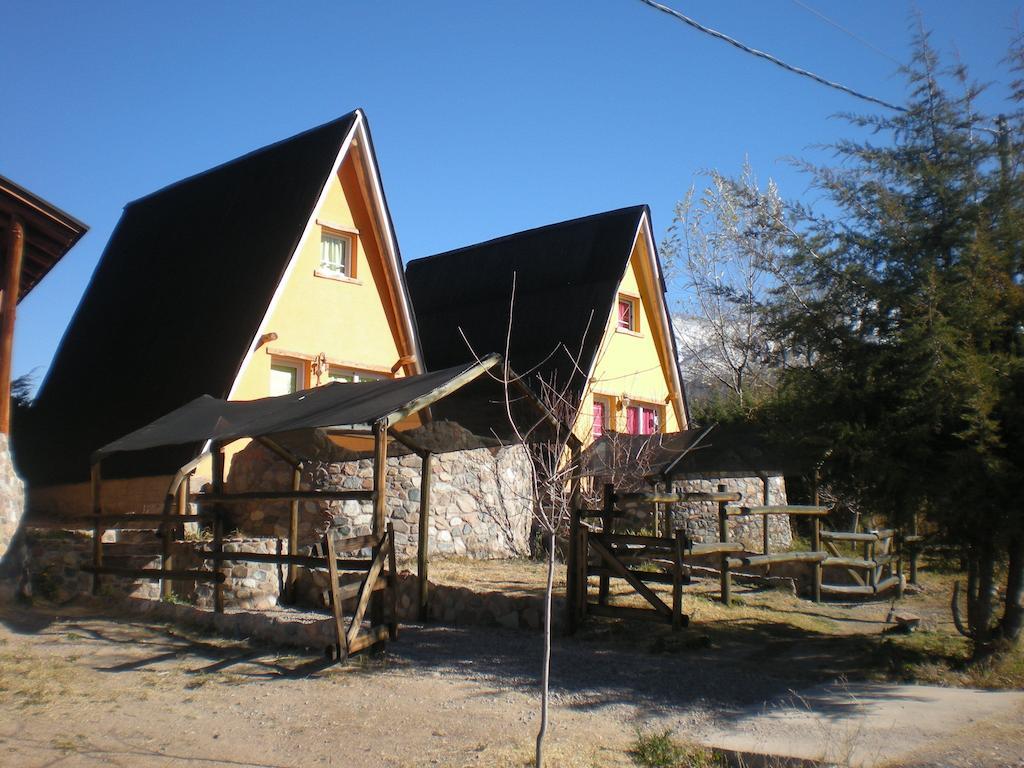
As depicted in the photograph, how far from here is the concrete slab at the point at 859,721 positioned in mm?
6250

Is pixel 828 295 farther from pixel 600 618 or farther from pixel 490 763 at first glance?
pixel 490 763

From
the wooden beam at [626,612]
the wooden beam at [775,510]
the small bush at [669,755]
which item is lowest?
the small bush at [669,755]

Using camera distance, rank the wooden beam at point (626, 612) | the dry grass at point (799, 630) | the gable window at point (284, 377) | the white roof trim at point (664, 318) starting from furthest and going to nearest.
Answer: the white roof trim at point (664, 318)
the gable window at point (284, 377)
the wooden beam at point (626, 612)
the dry grass at point (799, 630)

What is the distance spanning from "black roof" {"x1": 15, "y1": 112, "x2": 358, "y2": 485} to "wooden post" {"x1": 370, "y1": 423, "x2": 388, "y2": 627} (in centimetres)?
787

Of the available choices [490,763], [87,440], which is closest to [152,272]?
[87,440]

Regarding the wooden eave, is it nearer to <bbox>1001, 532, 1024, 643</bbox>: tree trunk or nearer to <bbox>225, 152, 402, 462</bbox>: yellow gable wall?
<bbox>225, 152, 402, 462</bbox>: yellow gable wall

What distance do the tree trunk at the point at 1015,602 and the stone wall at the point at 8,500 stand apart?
1112 centimetres

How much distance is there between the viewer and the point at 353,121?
1897 centimetres

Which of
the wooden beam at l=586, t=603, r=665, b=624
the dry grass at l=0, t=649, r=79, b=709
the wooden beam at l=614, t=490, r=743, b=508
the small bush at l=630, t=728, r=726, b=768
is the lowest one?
the small bush at l=630, t=728, r=726, b=768

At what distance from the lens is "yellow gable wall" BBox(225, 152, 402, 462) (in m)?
17.9

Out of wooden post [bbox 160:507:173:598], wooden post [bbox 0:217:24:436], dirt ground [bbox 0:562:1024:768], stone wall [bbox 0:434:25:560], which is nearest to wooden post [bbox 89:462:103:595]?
dirt ground [bbox 0:562:1024:768]

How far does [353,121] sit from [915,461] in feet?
44.3

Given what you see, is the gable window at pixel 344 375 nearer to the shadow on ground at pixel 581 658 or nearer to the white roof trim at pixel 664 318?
the white roof trim at pixel 664 318

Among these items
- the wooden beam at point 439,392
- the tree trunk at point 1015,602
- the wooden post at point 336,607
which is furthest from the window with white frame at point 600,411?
the wooden post at point 336,607
